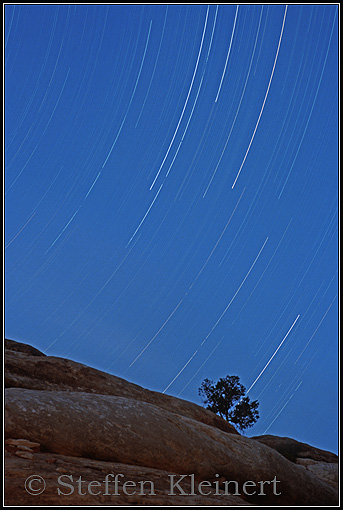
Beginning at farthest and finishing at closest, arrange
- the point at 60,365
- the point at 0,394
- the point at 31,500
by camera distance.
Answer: the point at 60,365, the point at 0,394, the point at 31,500

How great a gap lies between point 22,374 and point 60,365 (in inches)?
86.3

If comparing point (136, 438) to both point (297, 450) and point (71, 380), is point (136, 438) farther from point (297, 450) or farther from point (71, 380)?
point (297, 450)

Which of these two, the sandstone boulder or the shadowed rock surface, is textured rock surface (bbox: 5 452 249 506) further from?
the sandstone boulder

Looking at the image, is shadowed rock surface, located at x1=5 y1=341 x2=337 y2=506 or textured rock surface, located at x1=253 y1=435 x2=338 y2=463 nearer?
shadowed rock surface, located at x1=5 y1=341 x2=337 y2=506

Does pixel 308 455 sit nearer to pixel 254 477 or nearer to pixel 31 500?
pixel 254 477

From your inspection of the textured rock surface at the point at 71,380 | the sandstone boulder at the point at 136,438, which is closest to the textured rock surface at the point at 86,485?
the sandstone boulder at the point at 136,438

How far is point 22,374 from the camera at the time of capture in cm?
1908

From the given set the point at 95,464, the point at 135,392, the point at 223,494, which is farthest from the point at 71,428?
the point at 135,392

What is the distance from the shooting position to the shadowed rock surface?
39.3ft

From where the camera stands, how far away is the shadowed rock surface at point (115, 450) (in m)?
12.0

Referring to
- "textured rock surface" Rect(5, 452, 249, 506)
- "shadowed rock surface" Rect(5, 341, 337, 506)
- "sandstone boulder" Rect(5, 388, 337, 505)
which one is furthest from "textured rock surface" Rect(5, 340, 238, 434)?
"textured rock surface" Rect(5, 452, 249, 506)

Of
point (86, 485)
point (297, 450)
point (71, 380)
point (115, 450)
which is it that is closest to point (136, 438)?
point (115, 450)

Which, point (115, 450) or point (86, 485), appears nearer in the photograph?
point (86, 485)

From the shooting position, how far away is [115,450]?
1467 cm
